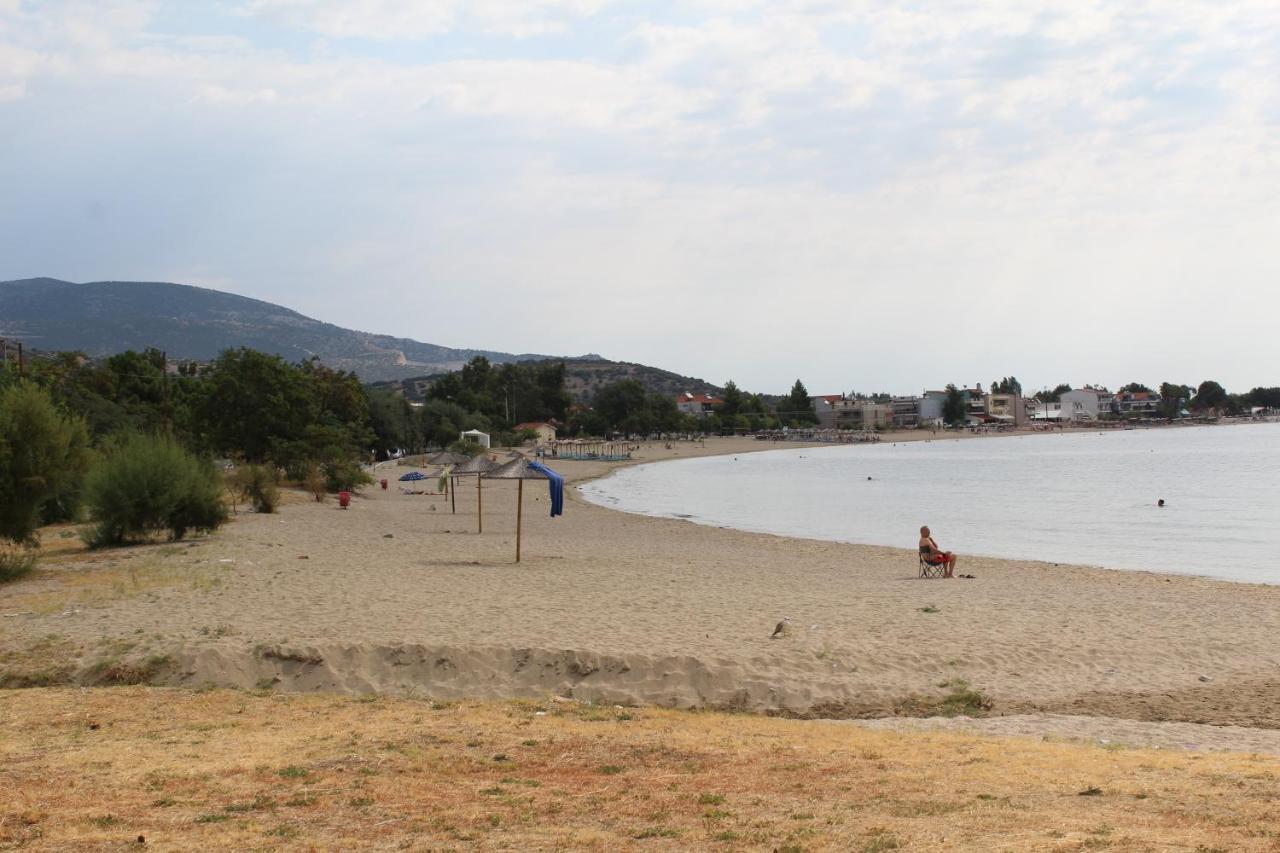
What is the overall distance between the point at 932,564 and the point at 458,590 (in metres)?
8.20

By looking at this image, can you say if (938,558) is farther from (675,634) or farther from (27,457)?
(27,457)

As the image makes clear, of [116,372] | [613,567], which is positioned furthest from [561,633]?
[116,372]

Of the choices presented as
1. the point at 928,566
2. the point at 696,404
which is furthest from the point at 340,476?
the point at 696,404

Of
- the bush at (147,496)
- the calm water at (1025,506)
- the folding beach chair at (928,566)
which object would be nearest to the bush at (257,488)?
the bush at (147,496)

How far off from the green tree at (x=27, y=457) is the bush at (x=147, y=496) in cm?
260

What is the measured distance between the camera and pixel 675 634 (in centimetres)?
1169

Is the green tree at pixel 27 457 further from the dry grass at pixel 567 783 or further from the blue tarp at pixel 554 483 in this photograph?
the dry grass at pixel 567 783

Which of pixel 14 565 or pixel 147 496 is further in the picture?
pixel 147 496

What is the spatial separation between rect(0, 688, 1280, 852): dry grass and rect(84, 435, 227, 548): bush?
12.1 metres

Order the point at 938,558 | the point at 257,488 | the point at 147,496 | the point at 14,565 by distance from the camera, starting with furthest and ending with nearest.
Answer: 1. the point at 257,488
2. the point at 147,496
3. the point at 938,558
4. the point at 14,565

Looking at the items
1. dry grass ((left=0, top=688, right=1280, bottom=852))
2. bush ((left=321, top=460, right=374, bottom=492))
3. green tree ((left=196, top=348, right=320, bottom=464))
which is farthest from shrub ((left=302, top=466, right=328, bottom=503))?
dry grass ((left=0, top=688, right=1280, bottom=852))

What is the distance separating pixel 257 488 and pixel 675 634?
69.4 ft

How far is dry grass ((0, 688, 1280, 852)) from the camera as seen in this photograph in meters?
5.30

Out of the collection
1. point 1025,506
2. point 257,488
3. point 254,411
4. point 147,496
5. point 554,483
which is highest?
point 254,411
